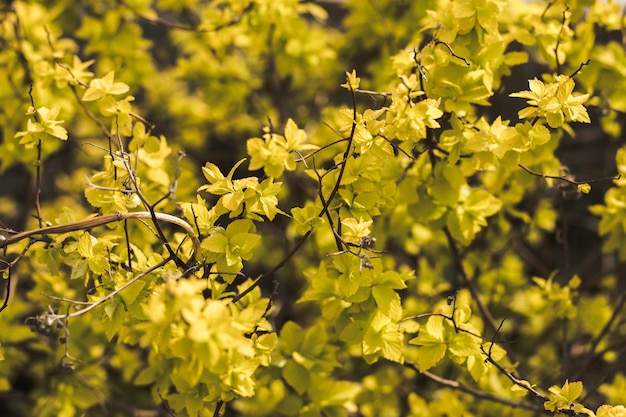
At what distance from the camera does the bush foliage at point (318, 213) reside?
151 centimetres

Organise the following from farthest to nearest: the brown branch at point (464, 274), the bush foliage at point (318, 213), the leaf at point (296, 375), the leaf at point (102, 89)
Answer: the brown branch at point (464, 274), the leaf at point (296, 375), the leaf at point (102, 89), the bush foliage at point (318, 213)

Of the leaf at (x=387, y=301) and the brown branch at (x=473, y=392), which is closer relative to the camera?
the leaf at (x=387, y=301)

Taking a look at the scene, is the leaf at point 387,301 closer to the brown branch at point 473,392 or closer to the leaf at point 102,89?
the brown branch at point 473,392

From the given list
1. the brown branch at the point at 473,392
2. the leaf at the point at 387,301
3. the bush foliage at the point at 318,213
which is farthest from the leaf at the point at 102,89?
the brown branch at the point at 473,392

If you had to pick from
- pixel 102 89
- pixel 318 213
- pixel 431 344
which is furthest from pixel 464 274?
pixel 102 89

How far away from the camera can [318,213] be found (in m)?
1.61

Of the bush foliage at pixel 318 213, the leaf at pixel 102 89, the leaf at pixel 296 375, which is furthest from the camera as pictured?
the leaf at pixel 296 375

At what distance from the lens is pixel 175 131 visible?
3.85 m

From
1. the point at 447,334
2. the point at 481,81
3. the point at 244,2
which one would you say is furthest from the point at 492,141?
the point at 244,2

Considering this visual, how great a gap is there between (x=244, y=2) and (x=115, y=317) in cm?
130

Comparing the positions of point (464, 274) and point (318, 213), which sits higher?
point (318, 213)

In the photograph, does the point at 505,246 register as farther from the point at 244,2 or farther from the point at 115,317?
the point at 115,317

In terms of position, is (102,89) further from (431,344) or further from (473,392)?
(473,392)

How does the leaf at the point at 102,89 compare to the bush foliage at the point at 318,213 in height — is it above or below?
above
